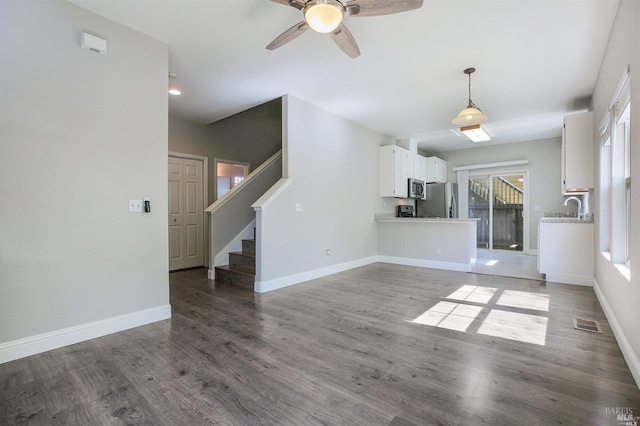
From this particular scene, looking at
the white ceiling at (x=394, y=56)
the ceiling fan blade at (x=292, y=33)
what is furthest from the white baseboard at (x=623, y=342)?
the ceiling fan blade at (x=292, y=33)

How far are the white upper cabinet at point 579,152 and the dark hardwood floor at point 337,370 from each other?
177 cm

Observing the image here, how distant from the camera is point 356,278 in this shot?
4840 millimetres

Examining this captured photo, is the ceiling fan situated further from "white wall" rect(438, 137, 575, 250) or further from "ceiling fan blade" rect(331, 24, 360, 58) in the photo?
"white wall" rect(438, 137, 575, 250)

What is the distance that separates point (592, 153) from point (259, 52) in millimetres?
4615

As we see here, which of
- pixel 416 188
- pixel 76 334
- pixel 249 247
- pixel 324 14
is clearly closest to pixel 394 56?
pixel 324 14

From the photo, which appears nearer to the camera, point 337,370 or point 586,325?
point 337,370

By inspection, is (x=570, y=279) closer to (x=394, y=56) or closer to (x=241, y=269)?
(x=394, y=56)

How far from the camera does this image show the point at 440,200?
25.8ft

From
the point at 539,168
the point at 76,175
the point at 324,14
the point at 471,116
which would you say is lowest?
the point at 76,175

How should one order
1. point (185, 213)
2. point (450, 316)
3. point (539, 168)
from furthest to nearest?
point (539, 168) < point (185, 213) < point (450, 316)

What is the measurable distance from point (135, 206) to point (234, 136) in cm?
395

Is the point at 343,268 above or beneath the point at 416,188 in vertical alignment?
beneath

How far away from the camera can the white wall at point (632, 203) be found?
1903 millimetres

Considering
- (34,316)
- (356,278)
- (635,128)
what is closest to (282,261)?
(356,278)
